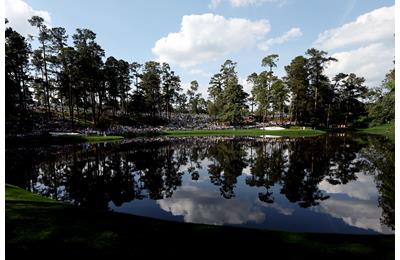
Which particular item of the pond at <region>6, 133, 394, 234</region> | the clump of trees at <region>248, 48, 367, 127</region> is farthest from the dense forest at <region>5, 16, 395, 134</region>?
the pond at <region>6, 133, 394, 234</region>

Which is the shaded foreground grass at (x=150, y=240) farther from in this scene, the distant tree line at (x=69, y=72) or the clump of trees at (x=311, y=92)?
the clump of trees at (x=311, y=92)

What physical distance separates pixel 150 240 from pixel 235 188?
776 cm

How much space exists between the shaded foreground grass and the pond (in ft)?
5.87

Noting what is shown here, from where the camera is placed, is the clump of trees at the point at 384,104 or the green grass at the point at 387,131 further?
the green grass at the point at 387,131

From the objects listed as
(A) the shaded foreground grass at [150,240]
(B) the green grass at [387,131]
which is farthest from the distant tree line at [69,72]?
(B) the green grass at [387,131]

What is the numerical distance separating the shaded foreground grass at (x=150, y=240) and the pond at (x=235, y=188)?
1.79 m

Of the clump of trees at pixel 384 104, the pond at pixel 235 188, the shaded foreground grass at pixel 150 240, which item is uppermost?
the clump of trees at pixel 384 104

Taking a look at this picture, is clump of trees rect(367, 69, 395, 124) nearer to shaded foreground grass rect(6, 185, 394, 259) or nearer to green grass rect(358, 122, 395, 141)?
green grass rect(358, 122, 395, 141)

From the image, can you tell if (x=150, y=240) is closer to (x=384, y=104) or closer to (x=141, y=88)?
(x=384, y=104)

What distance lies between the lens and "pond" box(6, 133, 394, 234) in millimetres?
9688

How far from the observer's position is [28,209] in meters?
8.55

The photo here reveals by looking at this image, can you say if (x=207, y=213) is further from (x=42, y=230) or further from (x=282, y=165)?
(x=282, y=165)

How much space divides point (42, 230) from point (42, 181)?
930 centimetres

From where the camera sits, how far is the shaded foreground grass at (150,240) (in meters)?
5.93
